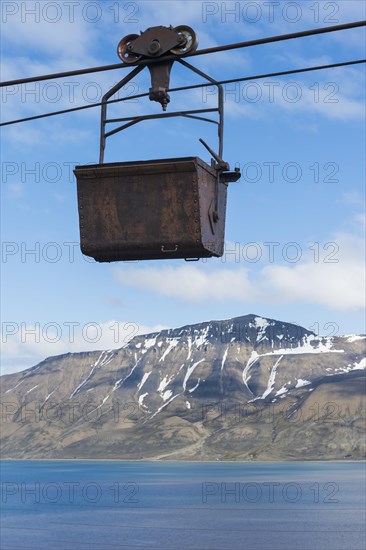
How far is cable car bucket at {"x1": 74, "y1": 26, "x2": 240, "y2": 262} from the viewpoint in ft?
35.2

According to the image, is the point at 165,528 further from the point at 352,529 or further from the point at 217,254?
the point at 217,254

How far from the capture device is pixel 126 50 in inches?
424

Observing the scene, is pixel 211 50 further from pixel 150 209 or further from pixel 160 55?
pixel 150 209

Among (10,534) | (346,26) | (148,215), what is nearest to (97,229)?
(148,215)

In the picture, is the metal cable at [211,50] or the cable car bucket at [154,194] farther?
the cable car bucket at [154,194]

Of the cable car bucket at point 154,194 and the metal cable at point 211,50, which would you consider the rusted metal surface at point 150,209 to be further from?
the metal cable at point 211,50

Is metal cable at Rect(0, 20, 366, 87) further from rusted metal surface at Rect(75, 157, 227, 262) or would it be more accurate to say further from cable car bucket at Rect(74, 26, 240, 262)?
rusted metal surface at Rect(75, 157, 227, 262)

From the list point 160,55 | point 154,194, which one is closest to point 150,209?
point 154,194

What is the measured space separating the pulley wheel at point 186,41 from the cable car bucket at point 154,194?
1 cm

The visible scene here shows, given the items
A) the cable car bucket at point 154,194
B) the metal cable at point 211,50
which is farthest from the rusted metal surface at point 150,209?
the metal cable at point 211,50

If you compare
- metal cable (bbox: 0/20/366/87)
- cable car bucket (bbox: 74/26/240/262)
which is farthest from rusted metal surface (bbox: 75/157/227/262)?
metal cable (bbox: 0/20/366/87)

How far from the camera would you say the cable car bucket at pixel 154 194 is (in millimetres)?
10719

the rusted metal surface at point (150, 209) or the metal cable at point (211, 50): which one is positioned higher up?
the metal cable at point (211, 50)

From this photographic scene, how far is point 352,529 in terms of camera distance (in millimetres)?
184500
